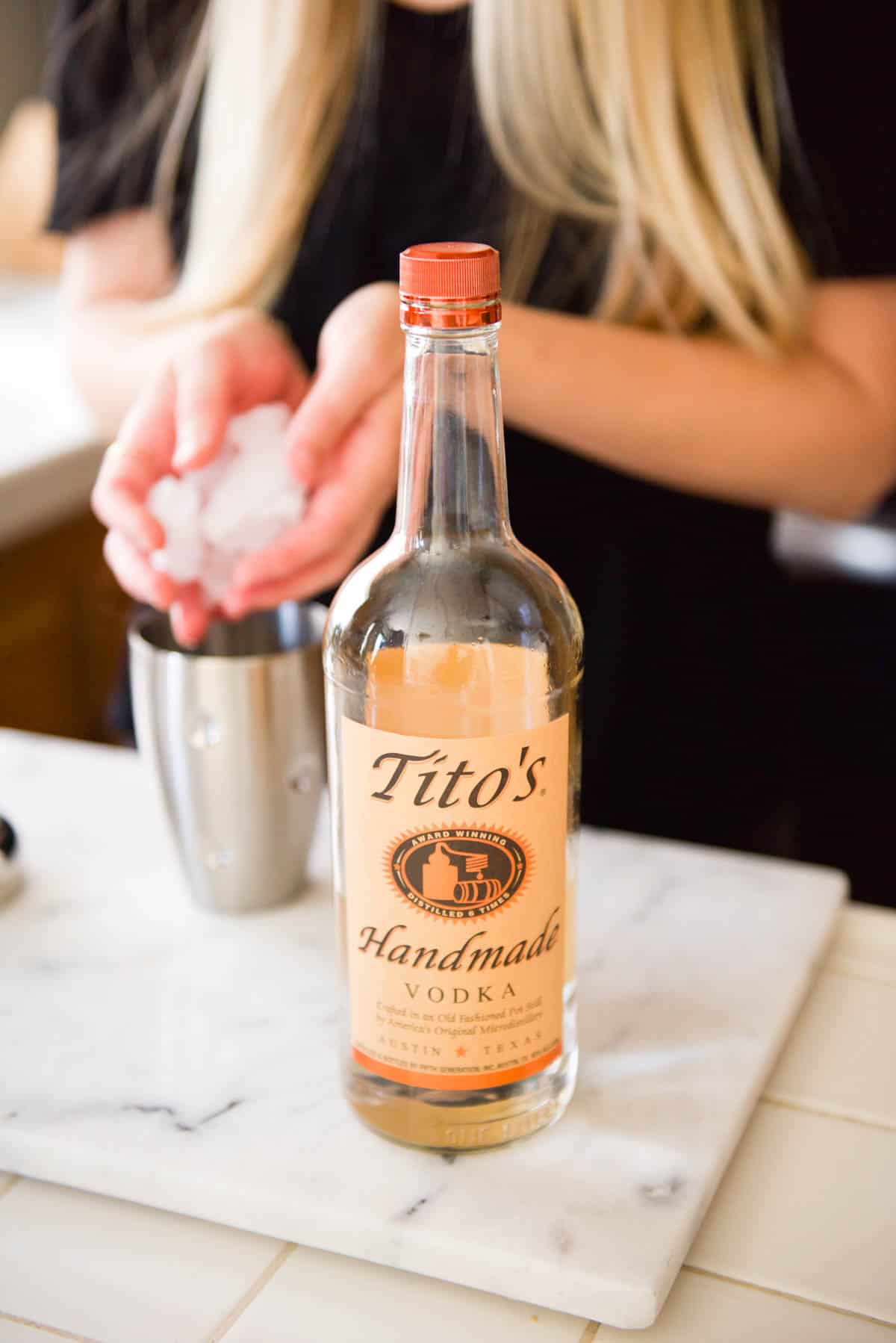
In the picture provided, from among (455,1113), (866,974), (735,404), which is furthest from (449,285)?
(735,404)

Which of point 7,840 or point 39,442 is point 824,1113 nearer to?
point 7,840

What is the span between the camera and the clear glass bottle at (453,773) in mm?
492

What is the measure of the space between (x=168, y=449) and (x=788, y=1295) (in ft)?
1.48

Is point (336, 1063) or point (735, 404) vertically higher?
point (735, 404)

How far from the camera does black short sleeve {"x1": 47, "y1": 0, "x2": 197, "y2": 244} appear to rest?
1.12 m

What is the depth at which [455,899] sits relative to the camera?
50 centimetres

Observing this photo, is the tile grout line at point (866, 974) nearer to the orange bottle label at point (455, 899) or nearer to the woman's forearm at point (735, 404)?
the orange bottle label at point (455, 899)

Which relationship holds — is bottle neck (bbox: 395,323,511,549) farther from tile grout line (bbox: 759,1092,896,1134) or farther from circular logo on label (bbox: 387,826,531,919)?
tile grout line (bbox: 759,1092,896,1134)

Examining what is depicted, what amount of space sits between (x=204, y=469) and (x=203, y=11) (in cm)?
62

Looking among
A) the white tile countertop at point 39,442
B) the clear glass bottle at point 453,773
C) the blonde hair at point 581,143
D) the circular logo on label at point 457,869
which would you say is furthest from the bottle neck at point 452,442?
the white tile countertop at point 39,442

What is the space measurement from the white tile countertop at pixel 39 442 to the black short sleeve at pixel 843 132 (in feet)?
2.35

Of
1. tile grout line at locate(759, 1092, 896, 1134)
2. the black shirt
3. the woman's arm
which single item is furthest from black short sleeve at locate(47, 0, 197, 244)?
tile grout line at locate(759, 1092, 896, 1134)

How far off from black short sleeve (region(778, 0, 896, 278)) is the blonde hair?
2 cm

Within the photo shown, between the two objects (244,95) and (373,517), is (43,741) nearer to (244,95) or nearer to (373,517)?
(373,517)
